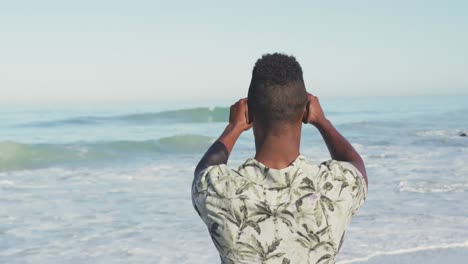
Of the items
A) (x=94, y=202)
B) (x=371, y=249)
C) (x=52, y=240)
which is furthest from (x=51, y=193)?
(x=371, y=249)

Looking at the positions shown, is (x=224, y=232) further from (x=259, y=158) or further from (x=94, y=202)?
(x=94, y=202)

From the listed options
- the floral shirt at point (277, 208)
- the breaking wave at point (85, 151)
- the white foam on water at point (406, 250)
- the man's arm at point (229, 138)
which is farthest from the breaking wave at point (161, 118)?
the floral shirt at point (277, 208)

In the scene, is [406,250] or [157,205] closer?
[406,250]

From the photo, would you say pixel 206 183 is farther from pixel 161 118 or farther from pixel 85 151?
pixel 161 118

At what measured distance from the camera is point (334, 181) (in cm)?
195

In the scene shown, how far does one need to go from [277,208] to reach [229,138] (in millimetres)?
282

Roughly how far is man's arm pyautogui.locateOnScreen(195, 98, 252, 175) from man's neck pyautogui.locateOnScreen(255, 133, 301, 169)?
0.11m

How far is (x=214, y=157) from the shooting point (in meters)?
2.02

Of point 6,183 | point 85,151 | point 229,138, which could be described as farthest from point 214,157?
point 85,151

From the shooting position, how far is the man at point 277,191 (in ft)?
6.24

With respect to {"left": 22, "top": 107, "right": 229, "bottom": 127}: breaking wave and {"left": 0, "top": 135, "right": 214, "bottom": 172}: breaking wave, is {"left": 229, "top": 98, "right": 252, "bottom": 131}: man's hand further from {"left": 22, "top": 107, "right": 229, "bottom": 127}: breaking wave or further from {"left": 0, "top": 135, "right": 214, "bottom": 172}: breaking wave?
{"left": 22, "top": 107, "right": 229, "bottom": 127}: breaking wave

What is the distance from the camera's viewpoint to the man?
1.90 metres

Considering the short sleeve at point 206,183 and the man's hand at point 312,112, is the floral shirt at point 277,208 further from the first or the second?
the man's hand at point 312,112

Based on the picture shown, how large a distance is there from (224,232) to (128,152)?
17135 millimetres
